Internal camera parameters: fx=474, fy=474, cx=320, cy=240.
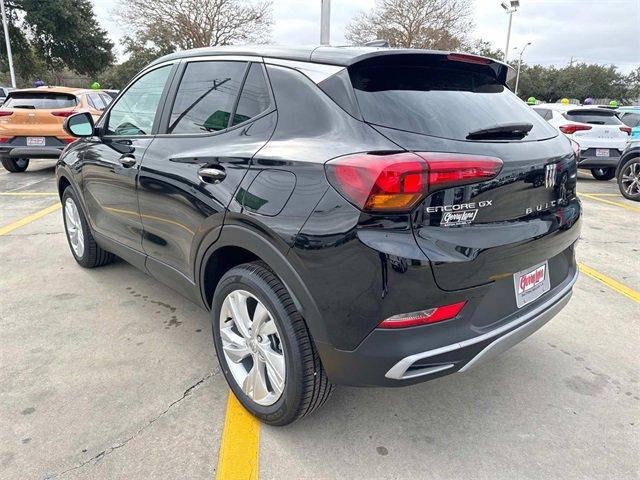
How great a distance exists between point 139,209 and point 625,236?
18.0 ft

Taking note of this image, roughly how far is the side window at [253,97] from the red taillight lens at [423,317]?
1.12m

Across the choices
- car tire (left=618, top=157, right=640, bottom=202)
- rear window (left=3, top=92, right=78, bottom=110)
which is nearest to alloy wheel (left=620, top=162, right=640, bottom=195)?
car tire (left=618, top=157, right=640, bottom=202)

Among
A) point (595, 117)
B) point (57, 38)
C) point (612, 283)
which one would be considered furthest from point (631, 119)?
point (57, 38)

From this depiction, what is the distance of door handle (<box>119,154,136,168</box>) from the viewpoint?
116 inches

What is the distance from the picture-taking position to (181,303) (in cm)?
356

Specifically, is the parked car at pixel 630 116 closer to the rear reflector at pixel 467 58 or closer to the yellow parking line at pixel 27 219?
the rear reflector at pixel 467 58

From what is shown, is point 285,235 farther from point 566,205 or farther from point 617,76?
point 617,76

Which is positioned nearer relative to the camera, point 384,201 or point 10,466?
point 384,201

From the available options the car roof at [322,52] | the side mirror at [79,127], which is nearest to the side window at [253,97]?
the car roof at [322,52]

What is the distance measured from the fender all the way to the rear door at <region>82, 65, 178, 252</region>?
1.11m

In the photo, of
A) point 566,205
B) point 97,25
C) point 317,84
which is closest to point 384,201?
point 317,84

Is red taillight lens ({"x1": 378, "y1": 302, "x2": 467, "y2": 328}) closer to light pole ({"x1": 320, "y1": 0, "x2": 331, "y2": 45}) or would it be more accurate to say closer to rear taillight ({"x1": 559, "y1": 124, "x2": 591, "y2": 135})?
rear taillight ({"x1": 559, "y1": 124, "x2": 591, "y2": 135})

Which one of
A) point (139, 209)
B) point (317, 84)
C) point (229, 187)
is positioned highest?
point (317, 84)

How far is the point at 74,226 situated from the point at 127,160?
162 cm
